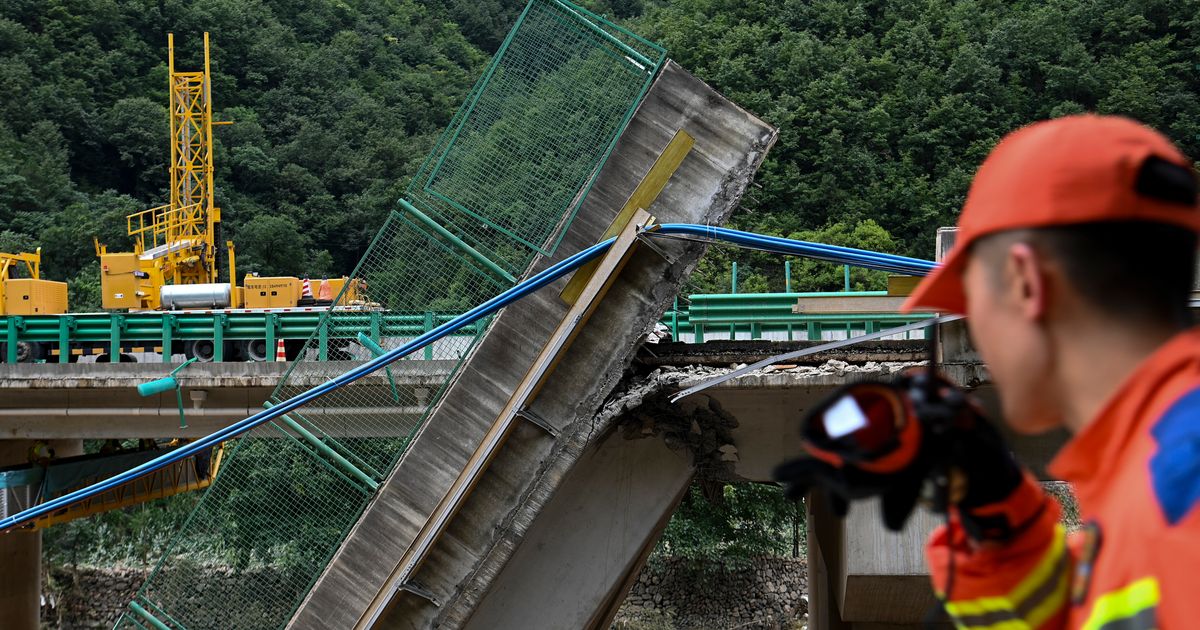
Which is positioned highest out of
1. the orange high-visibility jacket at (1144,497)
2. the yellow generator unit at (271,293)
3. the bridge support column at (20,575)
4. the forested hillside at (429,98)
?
the forested hillside at (429,98)

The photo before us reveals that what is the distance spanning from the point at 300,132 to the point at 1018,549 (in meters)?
66.2

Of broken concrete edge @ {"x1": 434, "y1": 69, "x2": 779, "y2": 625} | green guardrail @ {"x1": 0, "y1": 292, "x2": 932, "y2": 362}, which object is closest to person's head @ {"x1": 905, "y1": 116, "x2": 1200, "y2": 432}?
broken concrete edge @ {"x1": 434, "y1": 69, "x2": 779, "y2": 625}

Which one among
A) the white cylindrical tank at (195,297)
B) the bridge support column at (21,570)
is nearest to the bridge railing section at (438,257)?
the bridge support column at (21,570)

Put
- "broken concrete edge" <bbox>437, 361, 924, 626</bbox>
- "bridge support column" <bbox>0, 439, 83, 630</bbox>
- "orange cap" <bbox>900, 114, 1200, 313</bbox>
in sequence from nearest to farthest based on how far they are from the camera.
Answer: "orange cap" <bbox>900, 114, 1200, 313</bbox> < "broken concrete edge" <bbox>437, 361, 924, 626</bbox> < "bridge support column" <bbox>0, 439, 83, 630</bbox>

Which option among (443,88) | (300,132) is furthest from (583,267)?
(443,88)

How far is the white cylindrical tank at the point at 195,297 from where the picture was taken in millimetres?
23469

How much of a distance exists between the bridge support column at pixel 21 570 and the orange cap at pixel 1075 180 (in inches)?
707

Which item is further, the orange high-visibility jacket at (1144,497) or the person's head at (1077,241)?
the person's head at (1077,241)

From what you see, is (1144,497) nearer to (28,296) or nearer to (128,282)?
(28,296)

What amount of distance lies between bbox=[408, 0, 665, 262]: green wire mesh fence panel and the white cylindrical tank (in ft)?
54.7

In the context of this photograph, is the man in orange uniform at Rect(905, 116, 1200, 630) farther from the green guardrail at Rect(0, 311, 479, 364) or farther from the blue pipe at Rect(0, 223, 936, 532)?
the green guardrail at Rect(0, 311, 479, 364)

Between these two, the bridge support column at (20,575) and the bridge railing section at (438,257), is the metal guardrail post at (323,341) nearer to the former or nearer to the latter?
the bridge railing section at (438,257)

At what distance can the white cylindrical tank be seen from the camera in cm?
2347

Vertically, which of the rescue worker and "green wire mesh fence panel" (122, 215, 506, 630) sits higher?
"green wire mesh fence panel" (122, 215, 506, 630)
